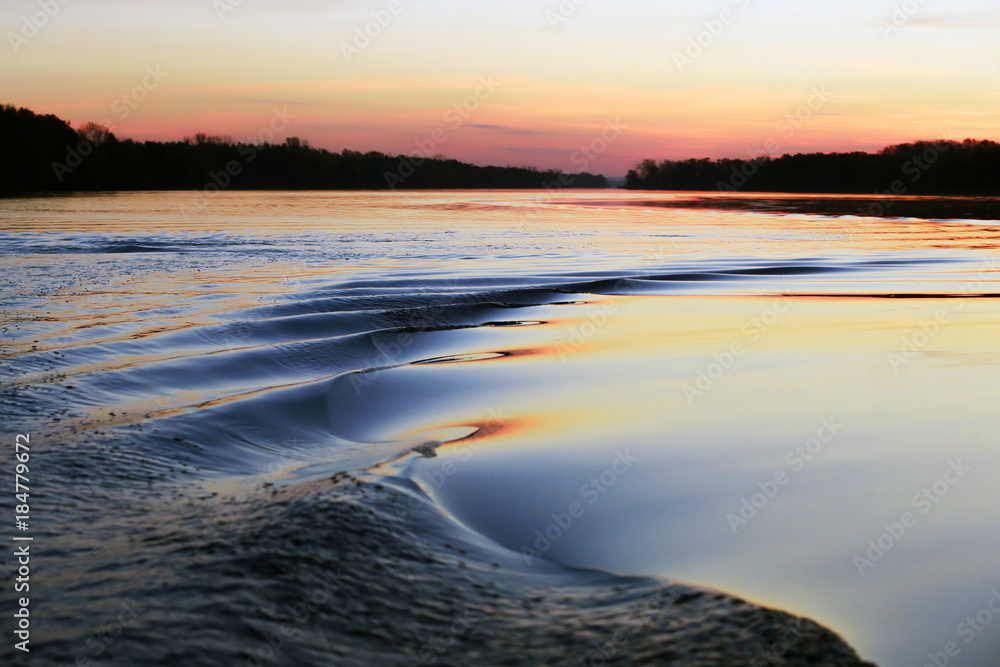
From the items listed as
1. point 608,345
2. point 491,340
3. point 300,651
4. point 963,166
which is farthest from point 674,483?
point 963,166

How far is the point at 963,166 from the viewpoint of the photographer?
84.9 metres

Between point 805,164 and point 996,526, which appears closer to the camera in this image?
point 996,526

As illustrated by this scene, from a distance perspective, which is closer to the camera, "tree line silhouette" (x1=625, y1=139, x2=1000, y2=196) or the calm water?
the calm water

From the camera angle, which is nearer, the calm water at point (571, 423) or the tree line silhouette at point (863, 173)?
the calm water at point (571, 423)

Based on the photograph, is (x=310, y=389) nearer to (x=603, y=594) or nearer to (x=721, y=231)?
(x=603, y=594)

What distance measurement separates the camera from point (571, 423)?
5262 millimetres

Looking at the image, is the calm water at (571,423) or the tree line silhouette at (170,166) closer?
the calm water at (571,423)

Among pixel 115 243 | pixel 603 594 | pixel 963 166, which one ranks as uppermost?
pixel 963 166

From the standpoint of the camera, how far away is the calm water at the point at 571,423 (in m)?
Answer: 3.20

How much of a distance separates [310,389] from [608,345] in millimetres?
3117

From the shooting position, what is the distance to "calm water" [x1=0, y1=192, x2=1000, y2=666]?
3.20m

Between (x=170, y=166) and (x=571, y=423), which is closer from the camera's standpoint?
(x=571, y=423)

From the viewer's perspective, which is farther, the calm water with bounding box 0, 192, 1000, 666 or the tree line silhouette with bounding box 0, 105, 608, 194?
the tree line silhouette with bounding box 0, 105, 608, 194

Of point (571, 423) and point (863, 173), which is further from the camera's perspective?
point (863, 173)
